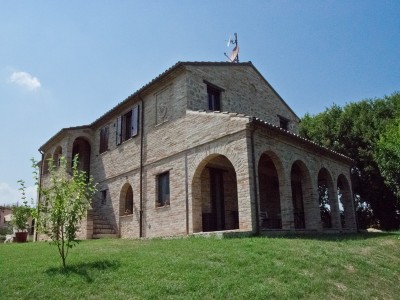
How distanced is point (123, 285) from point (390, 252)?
8101 millimetres

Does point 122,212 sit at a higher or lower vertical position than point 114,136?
lower

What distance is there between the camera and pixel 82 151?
20422mm

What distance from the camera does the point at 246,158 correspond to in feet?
36.0

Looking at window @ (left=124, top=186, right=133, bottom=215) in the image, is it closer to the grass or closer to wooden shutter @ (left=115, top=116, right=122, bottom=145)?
wooden shutter @ (left=115, top=116, right=122, bottom=145)

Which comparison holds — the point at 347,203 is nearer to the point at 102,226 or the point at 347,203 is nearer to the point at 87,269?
the point at 102,226

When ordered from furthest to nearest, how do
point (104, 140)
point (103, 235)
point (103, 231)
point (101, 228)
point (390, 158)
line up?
point (390, 158) < point (104, 140) < point (101, 228) < point (103, 231) < point (103, 235)

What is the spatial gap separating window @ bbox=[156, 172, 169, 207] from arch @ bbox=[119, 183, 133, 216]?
2515 millimetres

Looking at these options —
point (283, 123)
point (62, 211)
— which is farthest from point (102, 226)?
point (283, 123)

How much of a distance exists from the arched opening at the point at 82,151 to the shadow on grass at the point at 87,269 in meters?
13.4

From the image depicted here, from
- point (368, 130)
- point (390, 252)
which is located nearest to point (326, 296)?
point (390, 252)

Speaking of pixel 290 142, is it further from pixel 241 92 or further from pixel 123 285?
pixel 123 285

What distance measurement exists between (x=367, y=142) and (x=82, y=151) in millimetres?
18030

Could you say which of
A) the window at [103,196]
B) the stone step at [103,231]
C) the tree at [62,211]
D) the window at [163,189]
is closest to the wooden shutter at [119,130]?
the window at [103,196]

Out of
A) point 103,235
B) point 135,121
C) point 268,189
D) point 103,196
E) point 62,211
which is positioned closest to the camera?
point 62,211
